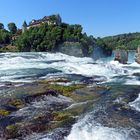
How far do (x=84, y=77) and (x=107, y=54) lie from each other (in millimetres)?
87160

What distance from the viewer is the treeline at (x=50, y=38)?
10738 cm

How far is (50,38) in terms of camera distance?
357 feet

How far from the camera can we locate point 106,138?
641 inches

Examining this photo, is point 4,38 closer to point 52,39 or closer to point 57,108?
point 52,39

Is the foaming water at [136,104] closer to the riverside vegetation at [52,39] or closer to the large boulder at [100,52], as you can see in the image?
the riverside vegetation at [52,39]

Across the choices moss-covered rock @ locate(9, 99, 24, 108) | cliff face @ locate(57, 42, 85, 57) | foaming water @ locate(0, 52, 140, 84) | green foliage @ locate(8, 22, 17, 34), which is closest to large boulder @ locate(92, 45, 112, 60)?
cliff face @ locate(57, 42, 85, 57)

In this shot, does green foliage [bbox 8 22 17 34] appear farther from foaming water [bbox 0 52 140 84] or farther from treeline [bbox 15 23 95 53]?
foaming water [bbox 0 52 140 84]

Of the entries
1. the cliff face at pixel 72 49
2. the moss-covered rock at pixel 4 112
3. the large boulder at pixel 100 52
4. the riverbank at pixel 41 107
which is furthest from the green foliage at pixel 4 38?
the moss-covered rock at pixel 4 112

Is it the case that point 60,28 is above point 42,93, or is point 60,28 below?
above

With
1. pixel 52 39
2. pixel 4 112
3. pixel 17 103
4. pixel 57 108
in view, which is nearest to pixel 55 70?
pixel 17 103

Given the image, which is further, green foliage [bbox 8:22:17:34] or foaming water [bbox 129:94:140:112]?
green foliage [bbox 8:22:17:34]

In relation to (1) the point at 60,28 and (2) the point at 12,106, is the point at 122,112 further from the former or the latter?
(1) the point at 60,28

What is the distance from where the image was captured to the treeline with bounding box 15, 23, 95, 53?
107 metres

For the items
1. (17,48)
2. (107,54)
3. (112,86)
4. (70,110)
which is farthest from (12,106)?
(107,54)
